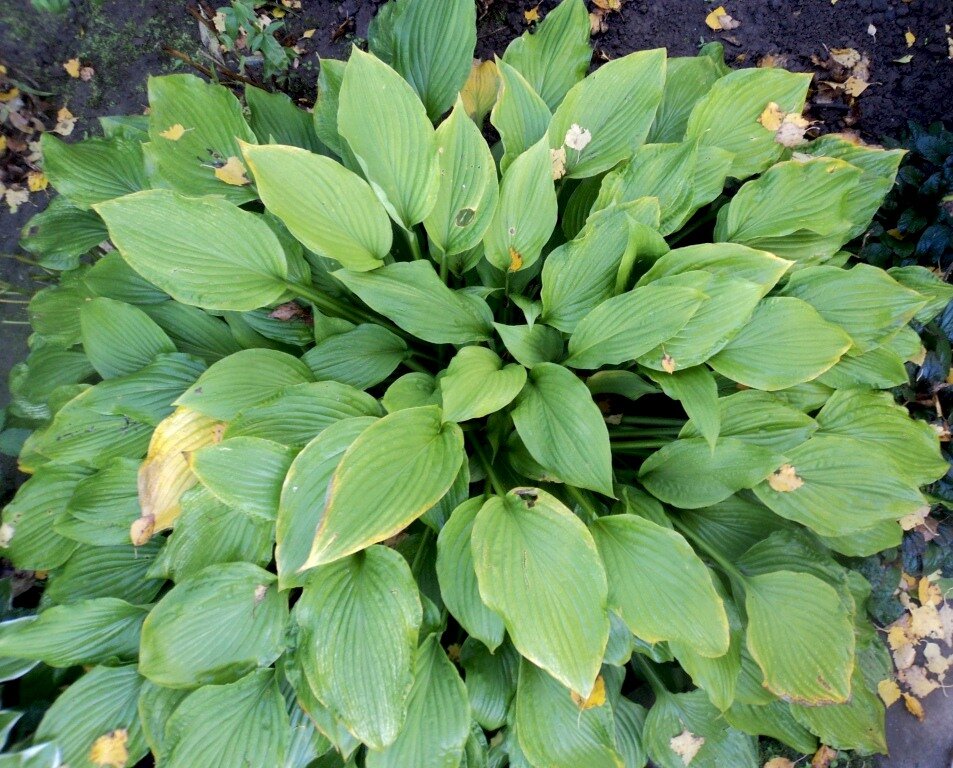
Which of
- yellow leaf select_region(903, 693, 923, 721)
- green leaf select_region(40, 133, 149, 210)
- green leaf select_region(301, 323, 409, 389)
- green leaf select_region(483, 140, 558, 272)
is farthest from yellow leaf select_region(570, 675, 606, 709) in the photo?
green leaf select_region(40, 133, 149, 210)

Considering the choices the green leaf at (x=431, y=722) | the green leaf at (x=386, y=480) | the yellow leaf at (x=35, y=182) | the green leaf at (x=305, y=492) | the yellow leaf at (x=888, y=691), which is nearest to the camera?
the green leaf at (x=386, y=480)

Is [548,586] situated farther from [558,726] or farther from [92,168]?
[92,168]

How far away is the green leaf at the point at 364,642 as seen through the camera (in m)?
1.21

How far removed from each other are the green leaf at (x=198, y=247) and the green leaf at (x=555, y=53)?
3.27 ft

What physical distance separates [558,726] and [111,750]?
114 centimetres

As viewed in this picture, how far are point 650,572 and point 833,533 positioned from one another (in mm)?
549

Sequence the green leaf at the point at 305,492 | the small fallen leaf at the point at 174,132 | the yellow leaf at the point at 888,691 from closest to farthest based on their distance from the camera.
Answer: the green leaf at the point at 305,492
the small fallen leaf at the point at 174,132
the yellow leaf at the point at 888,691

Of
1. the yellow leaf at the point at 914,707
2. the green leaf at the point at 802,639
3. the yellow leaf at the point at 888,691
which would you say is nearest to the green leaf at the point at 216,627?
the green leaf at the point at 802,639

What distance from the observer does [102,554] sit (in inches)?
65.2

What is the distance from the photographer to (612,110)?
5.40ft

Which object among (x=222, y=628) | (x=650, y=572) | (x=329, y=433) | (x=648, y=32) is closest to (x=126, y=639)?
(x=222, y=628)

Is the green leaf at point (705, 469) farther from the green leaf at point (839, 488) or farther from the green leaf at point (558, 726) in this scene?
the green leaf at point (558, 726)

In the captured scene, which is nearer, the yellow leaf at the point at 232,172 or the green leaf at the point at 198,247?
the green leaf at the point at 198,247

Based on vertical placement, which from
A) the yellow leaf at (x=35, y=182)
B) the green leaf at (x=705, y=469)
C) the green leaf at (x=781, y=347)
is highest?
the yellow leaf at (x=35, y=182)
